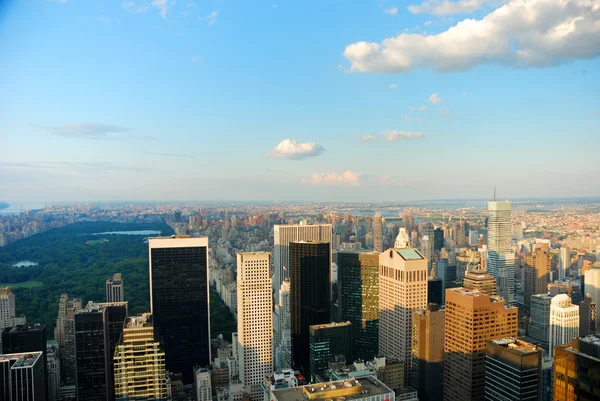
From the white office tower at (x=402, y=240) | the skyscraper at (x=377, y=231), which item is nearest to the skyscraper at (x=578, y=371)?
the white office tower at (x=402, y=240)

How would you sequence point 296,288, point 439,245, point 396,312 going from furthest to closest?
point 439,245, point 296,288, point 396,312

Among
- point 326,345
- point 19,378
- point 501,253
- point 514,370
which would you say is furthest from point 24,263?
point 501,253

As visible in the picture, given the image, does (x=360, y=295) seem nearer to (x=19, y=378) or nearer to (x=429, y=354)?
(x=429, y=354)

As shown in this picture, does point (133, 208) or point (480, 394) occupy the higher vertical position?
point (133, 208)

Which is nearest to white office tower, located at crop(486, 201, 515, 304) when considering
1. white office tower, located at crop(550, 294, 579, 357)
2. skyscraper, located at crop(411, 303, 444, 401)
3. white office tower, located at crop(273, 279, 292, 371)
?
white office tower, located at crop(550, 294, 579, 357)

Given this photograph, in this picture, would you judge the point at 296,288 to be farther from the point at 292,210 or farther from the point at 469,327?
the point at 469,327

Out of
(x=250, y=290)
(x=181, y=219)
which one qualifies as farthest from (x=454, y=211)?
(x=181, y=219)
